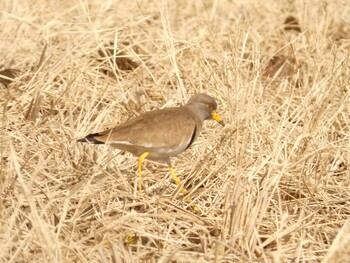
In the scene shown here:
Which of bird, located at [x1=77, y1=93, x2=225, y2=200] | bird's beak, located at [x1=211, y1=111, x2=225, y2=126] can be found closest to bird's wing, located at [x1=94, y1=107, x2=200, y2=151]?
bird, located at [x1=77, y1=93, x2=225, y2=200]

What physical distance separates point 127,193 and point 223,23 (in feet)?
10.8

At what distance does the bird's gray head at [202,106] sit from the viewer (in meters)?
5.20

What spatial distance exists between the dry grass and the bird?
14 cm

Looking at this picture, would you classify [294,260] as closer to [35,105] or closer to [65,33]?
[35,105]

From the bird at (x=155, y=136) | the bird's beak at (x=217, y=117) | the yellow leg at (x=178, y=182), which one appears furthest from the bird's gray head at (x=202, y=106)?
the yellow leg at (x=178, y=182)

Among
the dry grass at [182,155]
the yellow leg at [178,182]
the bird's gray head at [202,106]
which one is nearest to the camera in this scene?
the dry grass at [182,155]

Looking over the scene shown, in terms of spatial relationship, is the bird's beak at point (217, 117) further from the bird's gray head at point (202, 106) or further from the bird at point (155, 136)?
the bird at point (155, 136)

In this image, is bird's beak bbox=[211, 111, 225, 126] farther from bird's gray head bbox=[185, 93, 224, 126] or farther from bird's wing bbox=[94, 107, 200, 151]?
bird's wing bbox=[94, 107, 200, 151]

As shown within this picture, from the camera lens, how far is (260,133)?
5.21m

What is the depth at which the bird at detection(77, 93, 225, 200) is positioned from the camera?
15.4ft

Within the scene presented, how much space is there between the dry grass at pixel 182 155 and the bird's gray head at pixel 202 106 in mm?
129

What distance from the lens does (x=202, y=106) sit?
523 cm

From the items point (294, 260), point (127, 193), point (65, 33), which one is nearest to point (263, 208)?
point (294, 260)

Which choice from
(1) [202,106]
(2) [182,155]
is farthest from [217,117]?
(2) [182,155]
